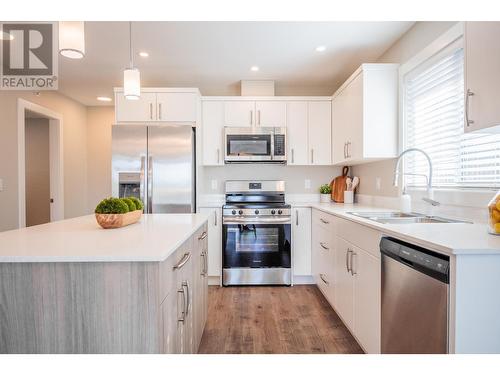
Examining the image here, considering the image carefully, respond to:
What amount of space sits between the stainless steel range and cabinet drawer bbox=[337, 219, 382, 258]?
3.14 feet

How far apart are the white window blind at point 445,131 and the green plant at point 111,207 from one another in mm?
2007

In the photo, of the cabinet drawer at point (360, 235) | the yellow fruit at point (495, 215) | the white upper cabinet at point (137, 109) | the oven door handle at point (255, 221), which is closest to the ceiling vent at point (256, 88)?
the white upper cabinet at point (137, 109)

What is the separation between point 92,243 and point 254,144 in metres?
2.41

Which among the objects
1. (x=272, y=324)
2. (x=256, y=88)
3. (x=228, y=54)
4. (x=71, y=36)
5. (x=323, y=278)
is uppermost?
(x=228, y=54)

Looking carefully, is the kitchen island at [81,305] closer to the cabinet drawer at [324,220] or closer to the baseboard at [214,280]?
A: the cabinet drawer at [324,220]

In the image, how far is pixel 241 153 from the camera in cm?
336

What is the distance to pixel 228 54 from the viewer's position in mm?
2881

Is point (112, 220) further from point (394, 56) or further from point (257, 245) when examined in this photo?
point (394, 56)

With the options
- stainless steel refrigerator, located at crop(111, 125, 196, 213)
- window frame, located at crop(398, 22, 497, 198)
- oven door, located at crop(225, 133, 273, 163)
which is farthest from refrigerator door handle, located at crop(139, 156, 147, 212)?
window frame, located at crop(398, 22, 497, 198)

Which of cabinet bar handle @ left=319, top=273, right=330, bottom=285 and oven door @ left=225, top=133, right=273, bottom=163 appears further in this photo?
oven door @ left=225, top=133, right=273, bottom=163

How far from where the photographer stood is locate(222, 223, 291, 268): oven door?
10.3 feet

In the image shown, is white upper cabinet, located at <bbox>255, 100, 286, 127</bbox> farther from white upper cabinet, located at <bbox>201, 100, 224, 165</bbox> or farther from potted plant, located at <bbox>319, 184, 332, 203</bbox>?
potted plant, located at <bbox>319, 184, 332, 203</bbox>

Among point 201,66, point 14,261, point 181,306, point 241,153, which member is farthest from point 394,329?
point 201,66

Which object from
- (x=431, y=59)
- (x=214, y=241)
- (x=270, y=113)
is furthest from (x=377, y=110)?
(x=214, y=241)
